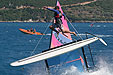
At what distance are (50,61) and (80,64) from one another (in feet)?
8.93

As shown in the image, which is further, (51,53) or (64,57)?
(64,57)

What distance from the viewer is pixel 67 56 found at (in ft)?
77.3

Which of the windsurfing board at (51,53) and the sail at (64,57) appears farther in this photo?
the sail at (64,57)

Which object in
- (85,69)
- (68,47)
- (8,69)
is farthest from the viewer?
(8,69)

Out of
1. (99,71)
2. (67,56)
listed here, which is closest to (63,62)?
(67,56)

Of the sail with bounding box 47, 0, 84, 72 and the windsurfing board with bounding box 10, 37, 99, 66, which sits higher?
the windsurfing board with bounding box 10, 37, 99, 66

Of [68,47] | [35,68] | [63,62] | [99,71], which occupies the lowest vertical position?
[35,68]

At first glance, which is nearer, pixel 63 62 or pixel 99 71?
pixel 63 62

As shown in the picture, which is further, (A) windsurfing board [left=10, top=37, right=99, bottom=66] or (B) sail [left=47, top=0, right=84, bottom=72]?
(B) sail [left=47, top=0, right=84, bottom=72]

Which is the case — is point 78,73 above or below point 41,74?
above

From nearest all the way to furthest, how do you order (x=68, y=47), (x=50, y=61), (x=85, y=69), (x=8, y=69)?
(x=68, y=47) → (x=50, y=61) → (x=85, y=69) → (x=8, y=69)

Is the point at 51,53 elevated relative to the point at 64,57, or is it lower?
elevated

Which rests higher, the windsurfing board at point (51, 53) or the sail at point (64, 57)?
the windsurfing board at point (51, 53)

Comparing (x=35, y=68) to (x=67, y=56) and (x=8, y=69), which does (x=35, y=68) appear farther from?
(x=67, y=56)
